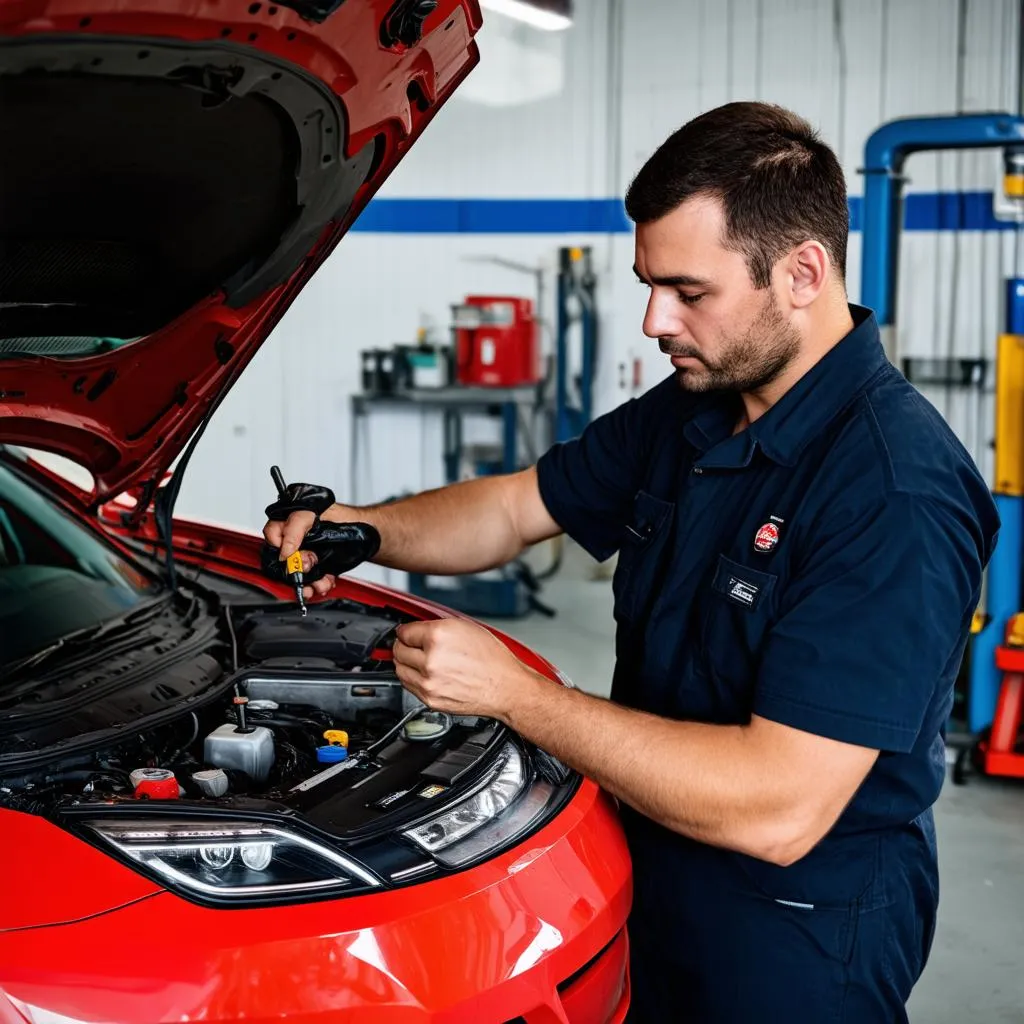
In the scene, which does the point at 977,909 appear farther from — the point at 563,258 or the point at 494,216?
the point at 494,216

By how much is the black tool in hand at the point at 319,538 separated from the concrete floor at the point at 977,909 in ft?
5.04

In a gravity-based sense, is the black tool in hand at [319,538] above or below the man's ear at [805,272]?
below

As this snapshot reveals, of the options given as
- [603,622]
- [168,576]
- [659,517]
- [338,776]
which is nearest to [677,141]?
[659,517]

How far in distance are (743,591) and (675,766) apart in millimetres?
243

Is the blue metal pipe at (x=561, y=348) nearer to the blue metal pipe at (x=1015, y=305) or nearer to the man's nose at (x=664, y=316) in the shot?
the blue metal pipe at (x=1015, y=305)

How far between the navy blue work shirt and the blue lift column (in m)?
2.20

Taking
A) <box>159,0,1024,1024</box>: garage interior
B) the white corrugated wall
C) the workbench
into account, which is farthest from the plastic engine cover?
the white corrugated wall

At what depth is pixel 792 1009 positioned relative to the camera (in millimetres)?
1512

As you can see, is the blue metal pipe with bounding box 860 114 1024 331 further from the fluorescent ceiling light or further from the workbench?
the fluorescent ceiling light

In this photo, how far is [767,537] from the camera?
147 centimetres

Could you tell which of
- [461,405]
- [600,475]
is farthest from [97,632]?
[461,405]

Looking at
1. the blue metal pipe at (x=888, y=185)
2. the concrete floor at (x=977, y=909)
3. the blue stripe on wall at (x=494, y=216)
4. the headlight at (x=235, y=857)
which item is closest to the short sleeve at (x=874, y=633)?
the headlight at (x=235, y=857)

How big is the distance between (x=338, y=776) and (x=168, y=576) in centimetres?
79

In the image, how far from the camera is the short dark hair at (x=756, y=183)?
1404 millimetres
